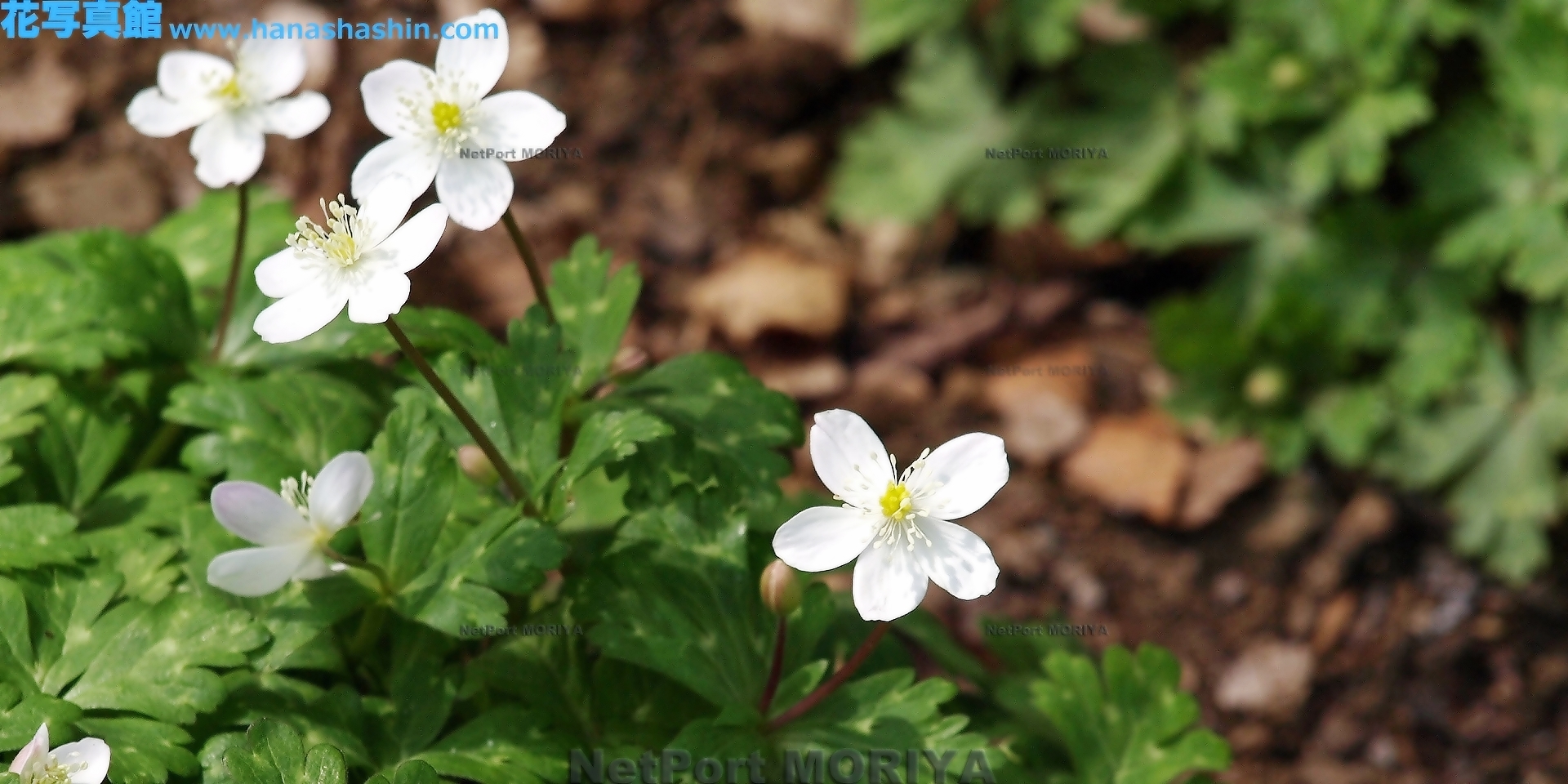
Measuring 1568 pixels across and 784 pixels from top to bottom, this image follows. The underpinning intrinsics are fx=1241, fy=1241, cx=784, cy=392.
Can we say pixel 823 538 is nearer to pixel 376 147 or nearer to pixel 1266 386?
pixel 376 147

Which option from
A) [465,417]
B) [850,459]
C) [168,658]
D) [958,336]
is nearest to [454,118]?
[465,417]

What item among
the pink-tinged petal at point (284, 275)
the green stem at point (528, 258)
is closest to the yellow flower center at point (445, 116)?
the green stem at point (528, 258)

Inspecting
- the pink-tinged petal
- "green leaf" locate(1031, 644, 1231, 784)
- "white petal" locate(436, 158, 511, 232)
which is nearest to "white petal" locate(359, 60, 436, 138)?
"white petal" locate(436, 158, 511, 232)

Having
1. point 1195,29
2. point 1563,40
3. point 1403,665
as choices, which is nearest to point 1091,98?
point 1195,29

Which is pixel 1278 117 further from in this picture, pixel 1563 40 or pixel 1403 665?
pixel 1403 665

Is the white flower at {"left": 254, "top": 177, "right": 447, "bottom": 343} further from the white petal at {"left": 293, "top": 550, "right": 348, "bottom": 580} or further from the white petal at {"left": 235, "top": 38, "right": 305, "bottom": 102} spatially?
the white petal at {"left": 235, "top": 38, "right": 305, "bottom": 102}
